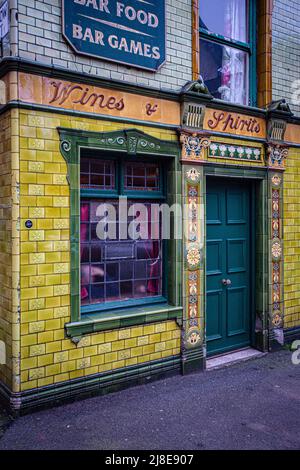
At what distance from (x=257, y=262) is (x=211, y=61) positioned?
3.39m

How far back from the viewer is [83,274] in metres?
5.24

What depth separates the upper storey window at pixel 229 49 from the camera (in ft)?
21.1

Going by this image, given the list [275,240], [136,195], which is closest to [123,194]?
[136,195]

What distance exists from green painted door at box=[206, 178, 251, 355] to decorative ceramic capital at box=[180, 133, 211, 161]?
65 centimetres

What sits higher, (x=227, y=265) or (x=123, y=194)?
(x=123, y=194)

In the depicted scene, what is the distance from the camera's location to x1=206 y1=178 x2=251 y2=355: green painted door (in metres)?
6.45

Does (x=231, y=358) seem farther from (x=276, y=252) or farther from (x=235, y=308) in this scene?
(x=276, y=252)

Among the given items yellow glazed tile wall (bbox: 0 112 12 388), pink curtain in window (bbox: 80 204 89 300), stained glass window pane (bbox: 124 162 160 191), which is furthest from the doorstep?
yellow glazed tile wall (bbox: 0 112 12 388)

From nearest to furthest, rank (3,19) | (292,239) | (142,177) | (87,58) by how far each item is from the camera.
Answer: (3,19) → (87,58) → (142,177) → (292,239)

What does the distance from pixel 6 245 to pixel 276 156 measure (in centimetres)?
468

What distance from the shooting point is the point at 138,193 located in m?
5.63

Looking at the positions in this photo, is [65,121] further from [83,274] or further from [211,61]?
[211,61]
